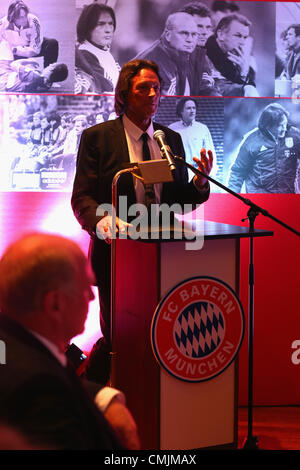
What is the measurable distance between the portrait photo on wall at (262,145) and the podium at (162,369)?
114 centimetres

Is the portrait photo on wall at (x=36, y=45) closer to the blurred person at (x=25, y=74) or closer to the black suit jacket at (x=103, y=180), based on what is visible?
the blurred person at (x=25, y=74)

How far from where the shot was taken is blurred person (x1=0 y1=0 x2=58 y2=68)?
3.86 metres

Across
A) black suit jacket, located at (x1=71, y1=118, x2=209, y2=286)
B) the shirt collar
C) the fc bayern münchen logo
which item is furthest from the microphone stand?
the shirt collar

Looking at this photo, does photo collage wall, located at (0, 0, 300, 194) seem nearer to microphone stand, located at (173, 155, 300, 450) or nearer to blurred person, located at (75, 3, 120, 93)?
blurred person, located at (75, 3, 120, 93)

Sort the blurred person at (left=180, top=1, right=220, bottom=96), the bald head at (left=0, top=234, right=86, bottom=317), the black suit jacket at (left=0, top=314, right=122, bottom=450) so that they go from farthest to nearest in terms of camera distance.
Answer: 1. the blurred person at (left=180, top=1, right=220, bottom=96)
2. the bald head at (left=0, top=234, right=86, bottom=317)
3. the black suit jacket at (left=0, top=314, right=122, bottom=450)

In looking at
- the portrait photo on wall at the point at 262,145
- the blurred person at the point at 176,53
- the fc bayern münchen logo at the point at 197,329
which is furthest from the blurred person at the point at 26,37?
the fc bayern münchen logo at the point at 197,329

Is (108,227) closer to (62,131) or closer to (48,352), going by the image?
(48,352)

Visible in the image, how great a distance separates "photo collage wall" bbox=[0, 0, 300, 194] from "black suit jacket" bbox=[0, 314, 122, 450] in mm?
2640

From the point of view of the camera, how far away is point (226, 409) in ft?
9.56
